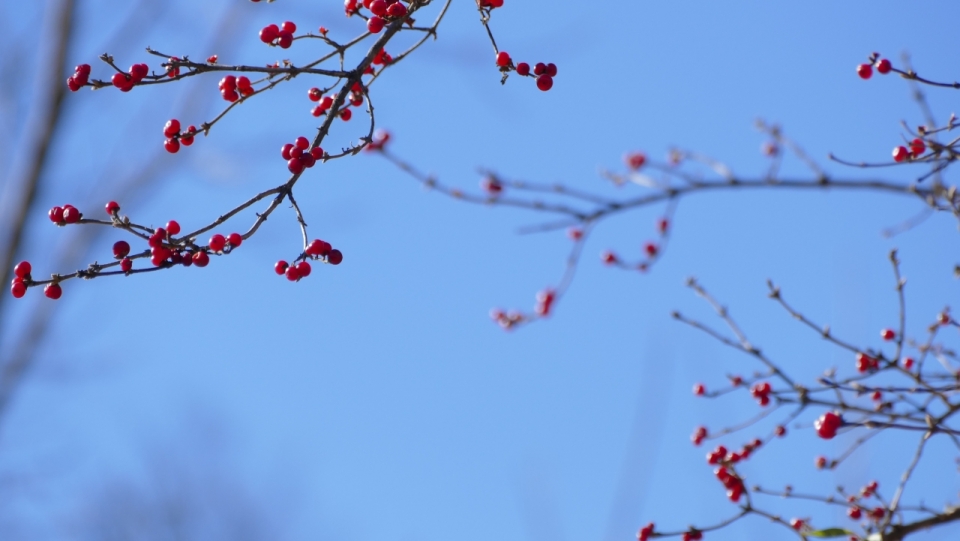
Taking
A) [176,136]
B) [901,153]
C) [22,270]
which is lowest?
[22,270]

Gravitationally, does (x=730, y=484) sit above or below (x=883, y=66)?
below

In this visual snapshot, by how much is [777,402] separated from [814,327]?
311mm

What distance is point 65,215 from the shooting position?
195 cm

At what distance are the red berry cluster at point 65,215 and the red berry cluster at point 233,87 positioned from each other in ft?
1.81

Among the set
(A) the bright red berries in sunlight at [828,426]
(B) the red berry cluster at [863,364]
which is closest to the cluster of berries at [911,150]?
(B) the red berry cluster at [863,364]

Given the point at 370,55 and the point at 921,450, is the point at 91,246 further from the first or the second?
the point at 921,450

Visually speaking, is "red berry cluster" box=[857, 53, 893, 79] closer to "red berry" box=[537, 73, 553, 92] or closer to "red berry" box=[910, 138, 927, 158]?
"red berry" box=[910, 138, 927, 158]

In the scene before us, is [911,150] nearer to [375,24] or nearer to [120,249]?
[375,24]

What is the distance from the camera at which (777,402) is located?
2.38 meters

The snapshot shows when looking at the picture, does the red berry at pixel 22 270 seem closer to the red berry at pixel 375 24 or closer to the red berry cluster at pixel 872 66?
the red berry at pixel 375 24

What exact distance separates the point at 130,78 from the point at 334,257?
2.26ft

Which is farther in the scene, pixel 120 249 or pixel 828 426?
pixel 828 426

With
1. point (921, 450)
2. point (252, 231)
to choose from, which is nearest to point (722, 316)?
point (921, 450)

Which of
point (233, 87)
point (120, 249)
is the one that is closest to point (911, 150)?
point (233, 87)
